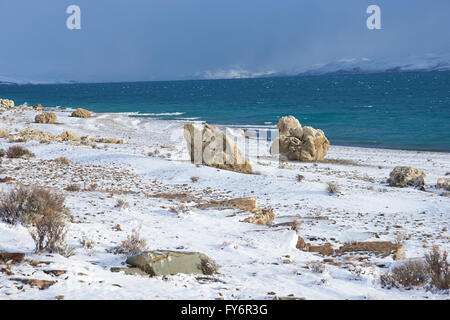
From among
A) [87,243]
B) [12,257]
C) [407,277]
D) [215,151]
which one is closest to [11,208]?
[87,243]

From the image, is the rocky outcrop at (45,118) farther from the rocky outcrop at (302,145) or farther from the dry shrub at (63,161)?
the rocky outcrop at (302,145)

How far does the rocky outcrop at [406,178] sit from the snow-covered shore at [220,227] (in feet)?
1.73

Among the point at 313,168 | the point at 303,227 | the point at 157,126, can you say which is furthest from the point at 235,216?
the point at 157,126

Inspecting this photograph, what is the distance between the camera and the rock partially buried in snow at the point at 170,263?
18.7 ft

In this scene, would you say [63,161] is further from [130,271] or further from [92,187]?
[130,271]

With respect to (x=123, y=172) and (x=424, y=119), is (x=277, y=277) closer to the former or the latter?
(x=123, y=172)

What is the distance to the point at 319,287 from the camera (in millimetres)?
5512

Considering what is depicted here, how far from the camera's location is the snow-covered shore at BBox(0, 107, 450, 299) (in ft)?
17.2

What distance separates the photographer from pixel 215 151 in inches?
663

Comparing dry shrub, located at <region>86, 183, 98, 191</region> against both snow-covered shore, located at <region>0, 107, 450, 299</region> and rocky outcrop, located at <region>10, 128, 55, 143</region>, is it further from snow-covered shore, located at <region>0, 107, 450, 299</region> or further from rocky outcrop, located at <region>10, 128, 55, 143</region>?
rocky outcrop, located at <region>10, 128, 55, 143</region>

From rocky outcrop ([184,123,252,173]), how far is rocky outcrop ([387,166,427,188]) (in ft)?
18.9

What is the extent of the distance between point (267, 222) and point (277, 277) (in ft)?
12.4

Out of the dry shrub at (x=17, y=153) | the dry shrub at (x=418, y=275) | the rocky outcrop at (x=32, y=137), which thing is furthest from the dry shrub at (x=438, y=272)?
the rocky outcrop at (x=32, y=137)

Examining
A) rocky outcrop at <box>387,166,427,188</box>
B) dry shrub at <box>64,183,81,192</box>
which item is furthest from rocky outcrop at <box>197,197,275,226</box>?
rocky outcrop at <box>387,166,427,188</box>
